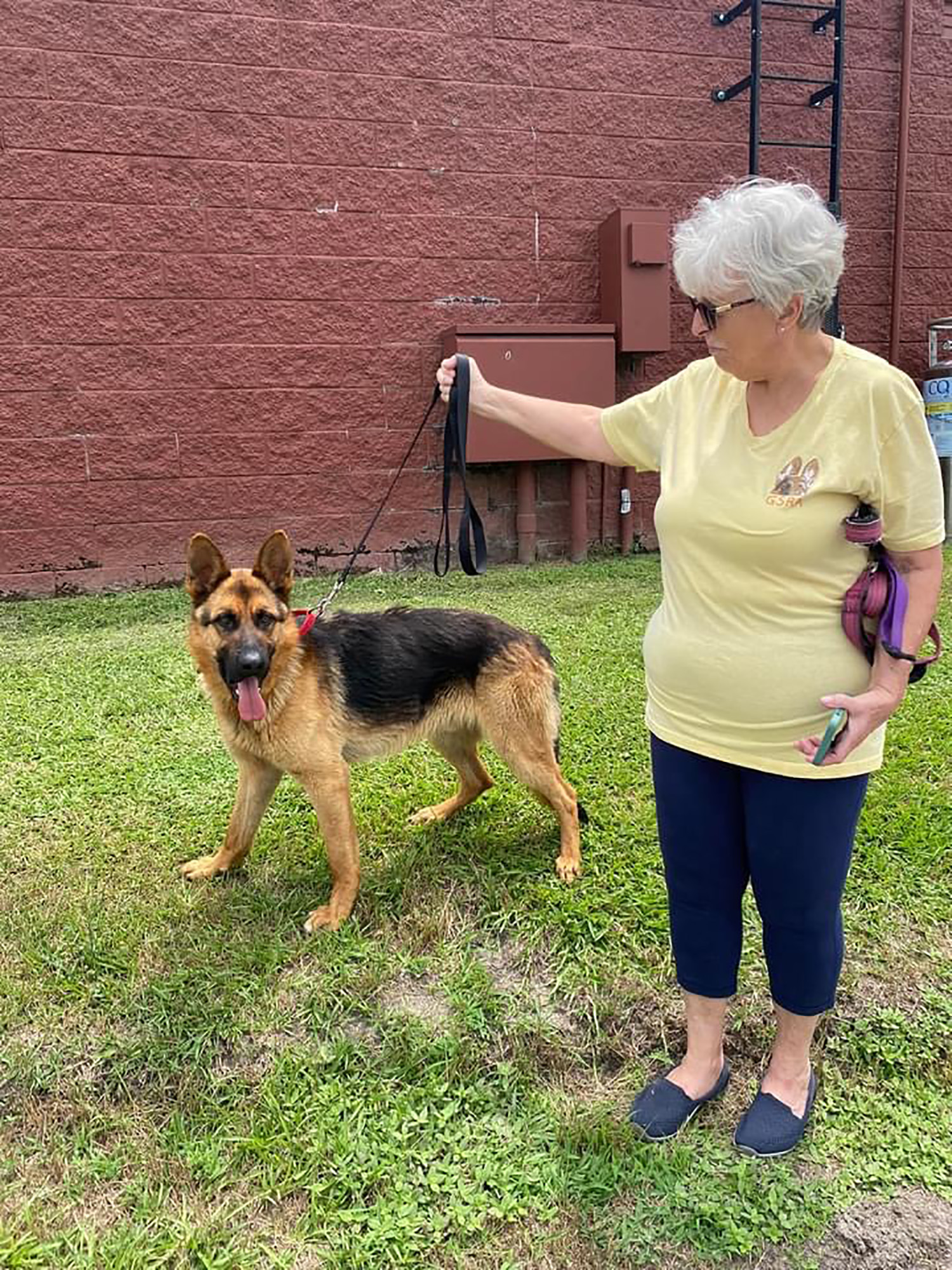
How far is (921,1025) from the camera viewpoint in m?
2.53

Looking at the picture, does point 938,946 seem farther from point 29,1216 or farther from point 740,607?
point 29,1216

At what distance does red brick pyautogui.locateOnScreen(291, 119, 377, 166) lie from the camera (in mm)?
7672

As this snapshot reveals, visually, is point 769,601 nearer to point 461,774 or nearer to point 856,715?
point 856,715

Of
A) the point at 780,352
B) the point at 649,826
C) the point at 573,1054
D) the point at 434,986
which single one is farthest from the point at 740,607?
the point at 649,826

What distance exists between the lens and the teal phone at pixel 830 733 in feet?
6.00

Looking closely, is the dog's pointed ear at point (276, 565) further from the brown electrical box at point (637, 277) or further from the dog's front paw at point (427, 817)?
the brown electrical box at point (637, 277)

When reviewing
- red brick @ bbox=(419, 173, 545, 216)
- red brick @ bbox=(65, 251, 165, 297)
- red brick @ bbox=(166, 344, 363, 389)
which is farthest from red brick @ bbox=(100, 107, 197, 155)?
red brick @ bbox=(419, 173, 545, 216)

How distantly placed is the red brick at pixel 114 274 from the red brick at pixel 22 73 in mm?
1247

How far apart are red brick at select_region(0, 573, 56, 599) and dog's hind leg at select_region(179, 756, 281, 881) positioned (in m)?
5.26

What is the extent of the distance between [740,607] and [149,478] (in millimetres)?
6939

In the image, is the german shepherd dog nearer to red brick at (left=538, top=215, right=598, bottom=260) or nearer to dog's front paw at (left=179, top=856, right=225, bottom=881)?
dog's front paw at (left=179, top=856, right=225, bottom=881)

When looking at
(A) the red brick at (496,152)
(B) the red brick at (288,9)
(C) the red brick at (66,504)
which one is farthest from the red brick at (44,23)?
(C) the red brick at (66,504)

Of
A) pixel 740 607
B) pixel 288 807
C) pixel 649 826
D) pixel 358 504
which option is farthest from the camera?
pixel 358 504

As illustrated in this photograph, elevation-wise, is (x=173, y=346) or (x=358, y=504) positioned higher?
(x=173, y=346)
